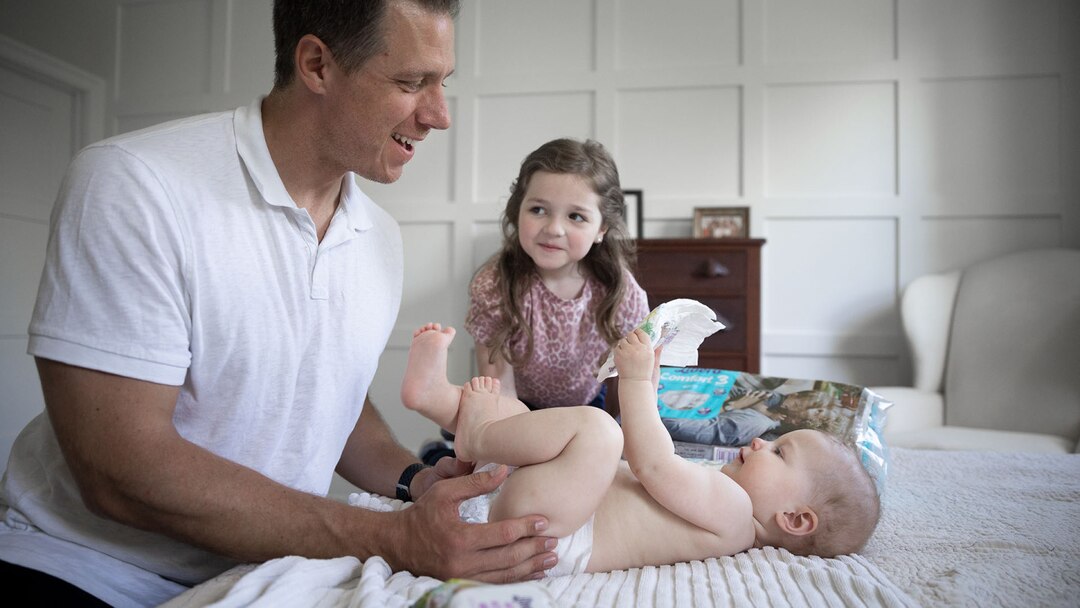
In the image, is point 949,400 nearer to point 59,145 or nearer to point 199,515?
point 199,515

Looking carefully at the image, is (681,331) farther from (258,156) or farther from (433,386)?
(258,156)

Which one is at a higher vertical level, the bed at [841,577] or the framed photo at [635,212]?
the framed photo at [635,212]

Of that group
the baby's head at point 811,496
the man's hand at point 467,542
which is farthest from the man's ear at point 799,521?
the man's hand at point 467,542

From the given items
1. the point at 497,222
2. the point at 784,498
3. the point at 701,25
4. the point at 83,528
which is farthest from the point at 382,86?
the point at 701,25

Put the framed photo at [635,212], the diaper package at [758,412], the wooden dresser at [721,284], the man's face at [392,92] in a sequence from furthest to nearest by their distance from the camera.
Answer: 1. the framed photo at [635,212]
2. the wooden dresser at [721,284]
3. the diaper package at [758,412]
4. the man's face at [392,92]

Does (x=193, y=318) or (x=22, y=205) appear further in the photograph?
(x=22, y=205)

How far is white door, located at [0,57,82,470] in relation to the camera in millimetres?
3438

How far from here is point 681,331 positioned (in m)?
1.23

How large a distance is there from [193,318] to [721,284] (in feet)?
7.01

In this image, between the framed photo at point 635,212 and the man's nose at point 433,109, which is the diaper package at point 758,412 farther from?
the framed photo at point 635,212

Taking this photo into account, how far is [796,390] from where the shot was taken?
1.62 m

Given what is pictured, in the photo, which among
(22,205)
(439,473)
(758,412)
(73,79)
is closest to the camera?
(439,473)

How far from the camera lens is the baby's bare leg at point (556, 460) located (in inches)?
38.8

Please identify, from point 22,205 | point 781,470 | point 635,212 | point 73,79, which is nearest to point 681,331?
point 781,470
